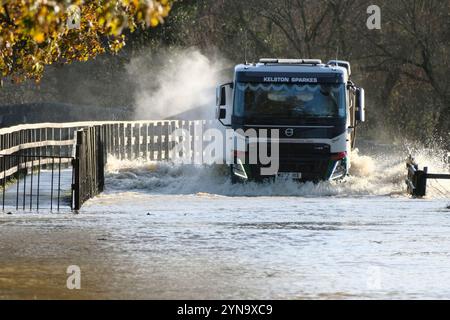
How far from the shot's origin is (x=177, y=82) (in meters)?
72.5

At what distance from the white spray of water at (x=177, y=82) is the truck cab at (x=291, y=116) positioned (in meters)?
38.5

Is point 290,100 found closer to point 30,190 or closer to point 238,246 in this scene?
point 30,190

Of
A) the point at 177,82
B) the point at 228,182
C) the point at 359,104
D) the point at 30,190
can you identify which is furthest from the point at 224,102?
the point at 177,82

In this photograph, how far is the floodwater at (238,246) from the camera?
43.2ft

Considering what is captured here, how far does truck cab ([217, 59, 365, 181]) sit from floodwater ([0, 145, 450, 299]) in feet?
2.23

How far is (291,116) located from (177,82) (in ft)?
145

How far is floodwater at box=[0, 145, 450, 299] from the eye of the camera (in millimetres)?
13156

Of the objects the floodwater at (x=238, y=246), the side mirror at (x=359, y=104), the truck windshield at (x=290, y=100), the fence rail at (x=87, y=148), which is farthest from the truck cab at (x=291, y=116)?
the fence rail at (x=87, y=148)

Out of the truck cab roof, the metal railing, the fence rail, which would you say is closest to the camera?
the metal railing

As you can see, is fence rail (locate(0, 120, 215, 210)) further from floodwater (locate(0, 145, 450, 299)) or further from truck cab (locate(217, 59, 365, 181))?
truck cab (locate(217, 59, 365, 181))

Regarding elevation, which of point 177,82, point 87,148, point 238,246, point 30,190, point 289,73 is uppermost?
point 177,82

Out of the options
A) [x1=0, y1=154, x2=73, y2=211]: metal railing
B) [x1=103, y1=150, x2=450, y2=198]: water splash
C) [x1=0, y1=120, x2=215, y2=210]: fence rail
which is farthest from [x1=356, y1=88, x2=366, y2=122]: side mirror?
[x1=0, y1=154, x2=73, y2=211]: metal railing
